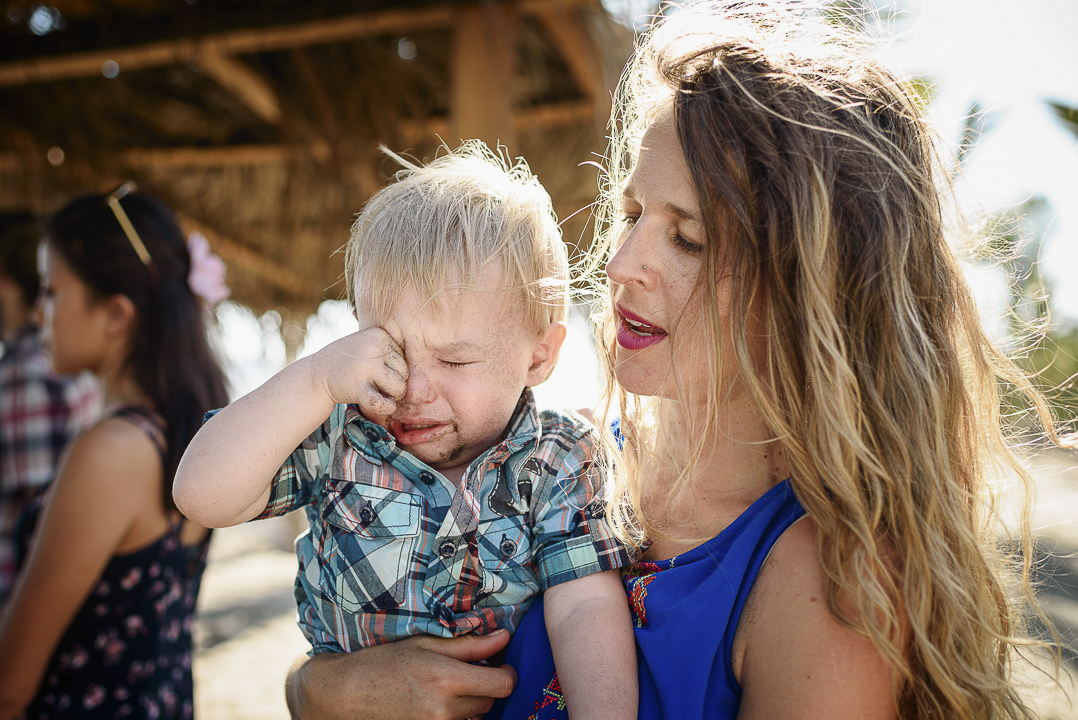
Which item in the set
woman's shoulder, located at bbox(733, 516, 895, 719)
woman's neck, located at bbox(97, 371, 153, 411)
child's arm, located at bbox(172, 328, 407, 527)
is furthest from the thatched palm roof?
woman's shoulder, located at bbox(733, 516, 895, 719)

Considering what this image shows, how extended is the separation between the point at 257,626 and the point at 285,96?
4062 millimetres

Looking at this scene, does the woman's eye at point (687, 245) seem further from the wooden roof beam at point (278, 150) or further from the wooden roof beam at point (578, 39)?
the wooden roof beam at point (278, 150)

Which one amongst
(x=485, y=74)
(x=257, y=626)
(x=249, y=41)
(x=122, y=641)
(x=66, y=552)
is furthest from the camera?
(x=257, y=626)

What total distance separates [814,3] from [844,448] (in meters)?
0.94

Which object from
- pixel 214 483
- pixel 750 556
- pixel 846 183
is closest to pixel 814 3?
pixel 846 183

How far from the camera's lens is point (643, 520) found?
57.7 inches

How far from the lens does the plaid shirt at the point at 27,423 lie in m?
2.99

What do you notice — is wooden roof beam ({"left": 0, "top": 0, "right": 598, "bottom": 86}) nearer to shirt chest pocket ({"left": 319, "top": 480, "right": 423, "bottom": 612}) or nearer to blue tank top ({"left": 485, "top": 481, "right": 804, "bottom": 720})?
shirt chest pocket ({"left": 319, "top": 480, "right": 423, "bottom": 612})

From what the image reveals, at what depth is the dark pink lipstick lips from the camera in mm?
1365

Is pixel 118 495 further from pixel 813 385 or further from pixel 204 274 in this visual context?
pixel 813 385

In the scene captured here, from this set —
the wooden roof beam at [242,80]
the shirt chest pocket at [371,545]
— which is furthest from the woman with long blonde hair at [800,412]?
the wooden roof beam at [242,80]

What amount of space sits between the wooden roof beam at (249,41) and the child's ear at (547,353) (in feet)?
6.33

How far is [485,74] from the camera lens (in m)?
2.94

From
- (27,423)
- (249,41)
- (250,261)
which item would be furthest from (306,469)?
(250,261)
